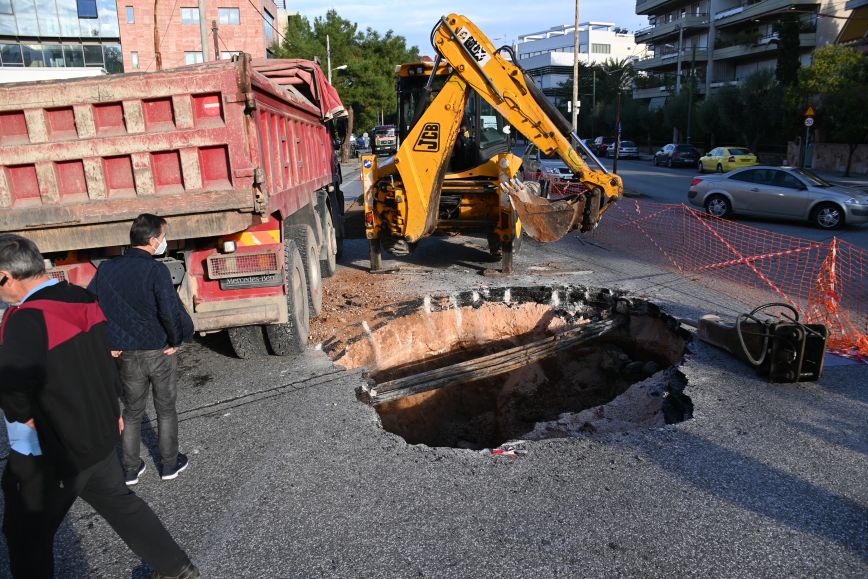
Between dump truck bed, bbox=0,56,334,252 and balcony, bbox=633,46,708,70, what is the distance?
53.2 metres

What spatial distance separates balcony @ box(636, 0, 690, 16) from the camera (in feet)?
192

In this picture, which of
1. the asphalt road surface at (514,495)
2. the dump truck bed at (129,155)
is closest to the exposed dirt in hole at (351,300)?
the asphalt road surface at (514,495)

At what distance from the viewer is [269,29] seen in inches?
1832

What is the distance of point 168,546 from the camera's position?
3082 mm

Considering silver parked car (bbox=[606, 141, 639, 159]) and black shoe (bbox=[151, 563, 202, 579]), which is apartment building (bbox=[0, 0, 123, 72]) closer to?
silver parked car (bbox=[606, 141, 639, 159])

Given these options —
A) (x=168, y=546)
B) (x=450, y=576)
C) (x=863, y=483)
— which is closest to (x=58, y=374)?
(x=168, y=546)

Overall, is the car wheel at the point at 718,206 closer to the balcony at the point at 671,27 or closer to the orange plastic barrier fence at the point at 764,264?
the orange plastic barrier fence at the point at 764,264

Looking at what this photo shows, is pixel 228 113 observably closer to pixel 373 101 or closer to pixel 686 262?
pixel 686 262

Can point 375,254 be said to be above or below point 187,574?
above

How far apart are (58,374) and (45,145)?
290 centimetres

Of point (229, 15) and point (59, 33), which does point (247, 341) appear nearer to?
point (59, 33)

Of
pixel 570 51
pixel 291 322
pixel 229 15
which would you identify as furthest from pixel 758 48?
pixel 570 51

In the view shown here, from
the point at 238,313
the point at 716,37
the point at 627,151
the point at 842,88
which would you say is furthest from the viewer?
the point at 716,37

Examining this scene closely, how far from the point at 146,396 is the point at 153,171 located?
1.86 meters
